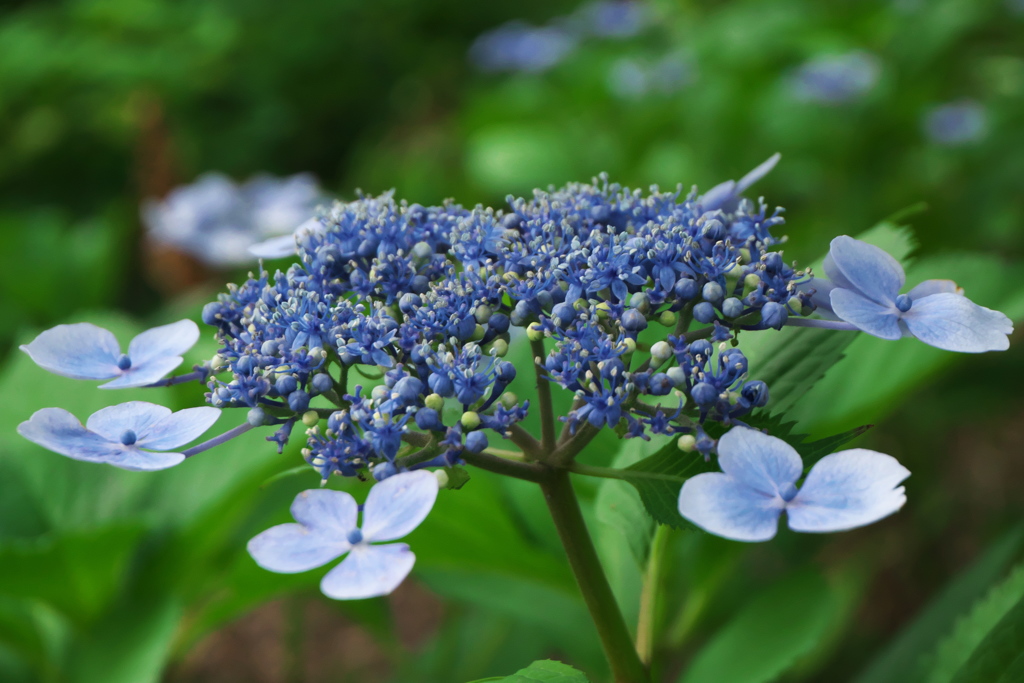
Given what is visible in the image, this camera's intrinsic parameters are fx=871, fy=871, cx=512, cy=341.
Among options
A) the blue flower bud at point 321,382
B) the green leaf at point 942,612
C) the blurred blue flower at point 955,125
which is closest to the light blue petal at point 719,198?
the blue flower bud at point 321,382

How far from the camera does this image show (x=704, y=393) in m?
0.60

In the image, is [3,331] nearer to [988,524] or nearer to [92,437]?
[92,437]

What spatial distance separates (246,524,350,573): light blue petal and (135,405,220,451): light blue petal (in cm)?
12

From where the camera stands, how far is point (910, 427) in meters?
2.00

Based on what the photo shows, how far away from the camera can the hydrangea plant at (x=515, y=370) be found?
0.55m

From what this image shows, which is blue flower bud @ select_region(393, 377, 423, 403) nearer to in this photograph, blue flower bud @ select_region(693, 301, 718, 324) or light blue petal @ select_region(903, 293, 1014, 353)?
blue flower bud @ select_region(693, 301, 718, 324)

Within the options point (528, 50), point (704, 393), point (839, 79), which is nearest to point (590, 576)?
point (704, 393)

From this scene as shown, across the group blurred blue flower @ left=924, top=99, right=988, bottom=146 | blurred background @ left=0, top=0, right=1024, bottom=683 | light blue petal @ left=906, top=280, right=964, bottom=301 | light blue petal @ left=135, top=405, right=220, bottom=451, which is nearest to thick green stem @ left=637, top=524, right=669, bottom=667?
blurred background @ left=0, top=0, right=1024, bottom=683

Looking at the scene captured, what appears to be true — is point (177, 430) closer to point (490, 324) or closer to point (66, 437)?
point (66, 437)

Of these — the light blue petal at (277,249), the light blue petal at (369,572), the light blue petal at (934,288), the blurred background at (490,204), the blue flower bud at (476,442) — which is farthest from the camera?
the blurred background at (490,204)

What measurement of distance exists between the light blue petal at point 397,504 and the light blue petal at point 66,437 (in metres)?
0.20

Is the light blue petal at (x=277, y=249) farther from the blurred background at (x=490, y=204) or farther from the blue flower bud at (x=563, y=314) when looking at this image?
the blue flower bud at (x=563, y=314)

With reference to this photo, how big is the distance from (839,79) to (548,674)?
1.95 meters

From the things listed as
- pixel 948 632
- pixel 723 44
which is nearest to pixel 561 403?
pixel 948 632
